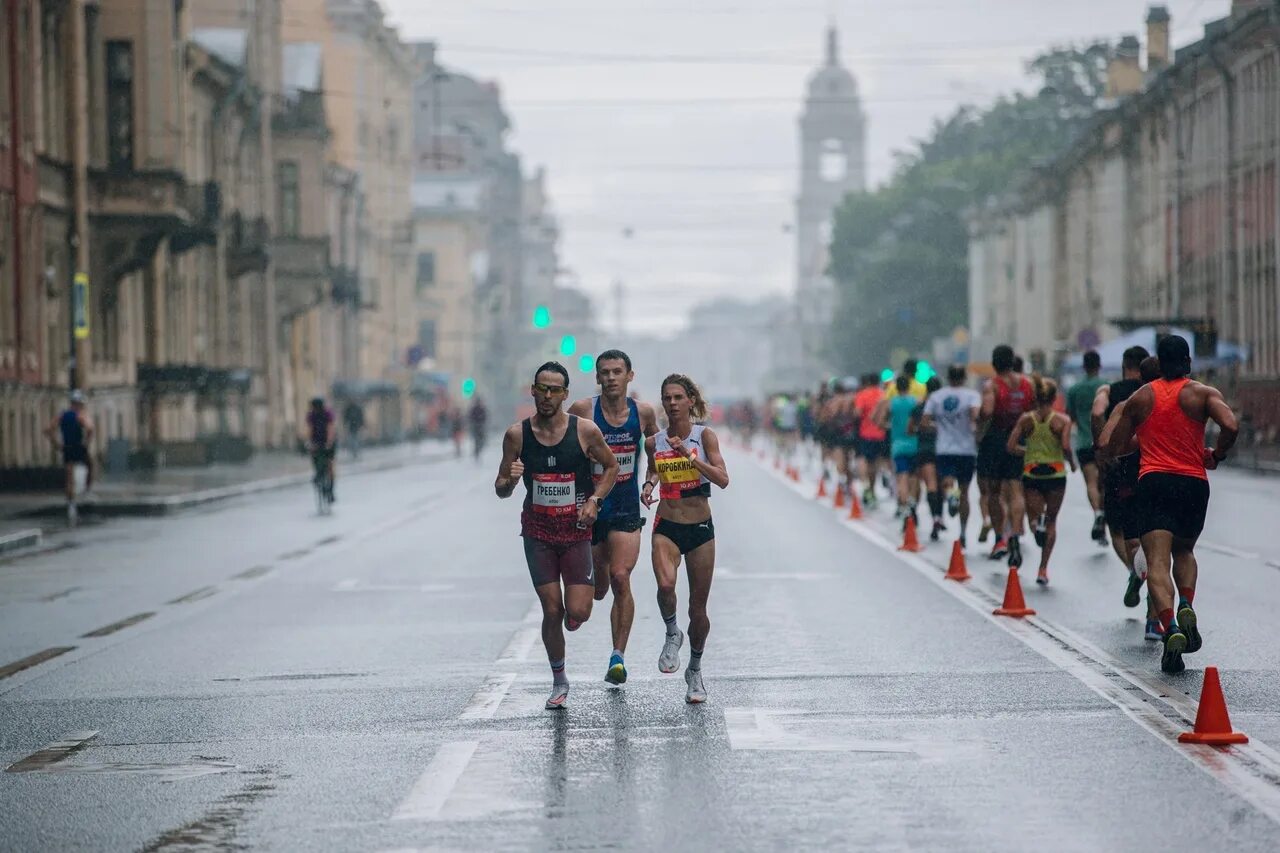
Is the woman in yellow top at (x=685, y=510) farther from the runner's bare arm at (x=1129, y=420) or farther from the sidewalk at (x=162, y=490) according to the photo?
the sidewalk at (x=162, y=490)

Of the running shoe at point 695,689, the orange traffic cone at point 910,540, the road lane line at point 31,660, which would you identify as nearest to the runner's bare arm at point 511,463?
the running shoe at point 695,689

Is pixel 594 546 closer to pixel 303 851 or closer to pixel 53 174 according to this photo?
pixel 303 851

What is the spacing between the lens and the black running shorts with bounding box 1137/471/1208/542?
1245cm

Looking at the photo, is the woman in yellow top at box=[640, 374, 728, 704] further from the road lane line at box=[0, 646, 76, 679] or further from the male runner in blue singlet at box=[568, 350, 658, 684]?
the road lane line at box=[0, 646, 76, 679]

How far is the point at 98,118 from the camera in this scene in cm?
4856

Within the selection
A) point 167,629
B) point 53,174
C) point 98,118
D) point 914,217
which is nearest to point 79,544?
point 167,629

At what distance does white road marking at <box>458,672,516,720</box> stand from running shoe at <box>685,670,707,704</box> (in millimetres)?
946

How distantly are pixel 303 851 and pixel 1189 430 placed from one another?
634 cm

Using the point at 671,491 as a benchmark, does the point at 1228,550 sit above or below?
below

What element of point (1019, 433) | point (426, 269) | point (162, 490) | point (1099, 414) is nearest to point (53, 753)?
point (1099, 414)

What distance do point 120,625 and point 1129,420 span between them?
7.60 m

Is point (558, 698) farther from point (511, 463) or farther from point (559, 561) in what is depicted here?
point (511, 463)

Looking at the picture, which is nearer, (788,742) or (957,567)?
(788,742)

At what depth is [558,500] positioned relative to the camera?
37.2 feet
